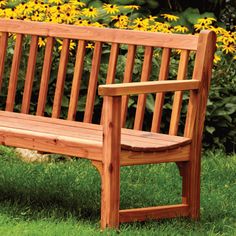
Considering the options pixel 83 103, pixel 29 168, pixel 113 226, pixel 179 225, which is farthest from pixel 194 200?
pixel 83 103

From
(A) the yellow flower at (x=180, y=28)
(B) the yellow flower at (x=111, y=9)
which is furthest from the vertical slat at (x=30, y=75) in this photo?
(A) the yellow flower at (x=180, y=28)

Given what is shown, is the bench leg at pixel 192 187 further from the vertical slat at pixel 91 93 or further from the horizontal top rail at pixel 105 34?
the vertical slat at pixel 91 93

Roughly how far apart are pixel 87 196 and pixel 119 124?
110 centimetres

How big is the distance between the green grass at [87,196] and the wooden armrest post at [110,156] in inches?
5.4

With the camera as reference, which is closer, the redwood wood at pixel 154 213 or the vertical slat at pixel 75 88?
the redwood wood at pixel 154 213

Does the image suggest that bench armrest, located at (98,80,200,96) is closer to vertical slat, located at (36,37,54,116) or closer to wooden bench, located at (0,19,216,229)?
wooden bench, located at (0,19,216,229)

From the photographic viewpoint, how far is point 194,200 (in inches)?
259

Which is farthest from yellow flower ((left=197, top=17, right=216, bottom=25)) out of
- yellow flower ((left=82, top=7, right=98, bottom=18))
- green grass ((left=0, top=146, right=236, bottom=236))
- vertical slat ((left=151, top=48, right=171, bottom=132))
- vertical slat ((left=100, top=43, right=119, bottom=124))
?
vertical slat ((left=151, top=48, right=171, bottom=132))

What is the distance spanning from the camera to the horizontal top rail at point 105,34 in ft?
21.9

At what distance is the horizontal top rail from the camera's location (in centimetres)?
668

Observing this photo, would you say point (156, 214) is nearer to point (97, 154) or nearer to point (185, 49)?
point (97, 154)

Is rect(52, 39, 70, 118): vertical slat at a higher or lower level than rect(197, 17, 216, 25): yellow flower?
lower

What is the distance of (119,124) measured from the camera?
19.8 ft

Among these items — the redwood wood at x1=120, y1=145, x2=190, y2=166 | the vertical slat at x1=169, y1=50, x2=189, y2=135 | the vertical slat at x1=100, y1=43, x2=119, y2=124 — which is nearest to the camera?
the redwood wood at x1=120, y1=145, x2=190, y2=166
